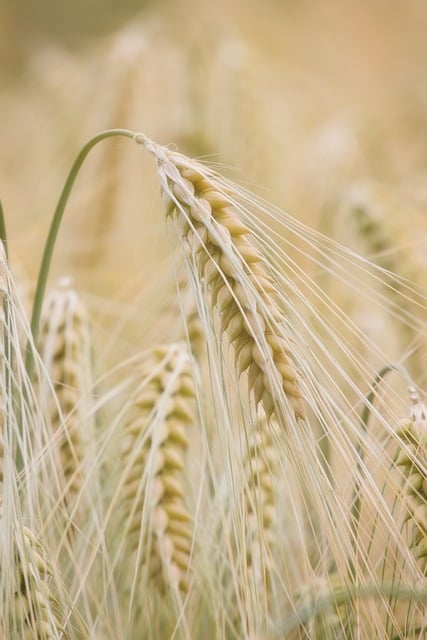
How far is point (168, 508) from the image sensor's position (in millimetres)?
507

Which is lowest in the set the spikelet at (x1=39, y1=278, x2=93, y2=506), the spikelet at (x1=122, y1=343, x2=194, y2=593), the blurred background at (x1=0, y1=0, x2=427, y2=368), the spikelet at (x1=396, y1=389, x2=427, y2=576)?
the spikelet at (x1=396, y1=389, x2=427, y2=576)

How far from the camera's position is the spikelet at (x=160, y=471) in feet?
1.62

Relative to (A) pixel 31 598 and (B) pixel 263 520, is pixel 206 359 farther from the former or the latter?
(A) pixel 31 598

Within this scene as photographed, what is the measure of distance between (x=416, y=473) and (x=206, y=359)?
0.79 feet

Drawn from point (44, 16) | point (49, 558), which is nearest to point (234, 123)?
point (49, 558)

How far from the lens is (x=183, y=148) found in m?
1.01

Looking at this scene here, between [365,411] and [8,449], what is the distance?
214 millimetres

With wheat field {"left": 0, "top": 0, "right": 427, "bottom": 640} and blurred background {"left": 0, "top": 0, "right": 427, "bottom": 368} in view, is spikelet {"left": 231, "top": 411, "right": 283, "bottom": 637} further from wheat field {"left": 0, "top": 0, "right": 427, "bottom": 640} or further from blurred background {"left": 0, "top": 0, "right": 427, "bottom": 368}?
blurred background {"left": 0, "top": 0, "right": 427, "bottom": 368}

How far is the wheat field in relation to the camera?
391 millimetres

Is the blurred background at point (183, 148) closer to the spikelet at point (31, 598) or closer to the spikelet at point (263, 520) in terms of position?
the spikelet at point (263, 520)

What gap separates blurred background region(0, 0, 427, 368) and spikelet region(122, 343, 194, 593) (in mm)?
158

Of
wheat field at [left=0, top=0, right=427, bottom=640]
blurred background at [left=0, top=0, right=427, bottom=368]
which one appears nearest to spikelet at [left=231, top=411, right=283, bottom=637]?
wheat field at [left=0, top=0, right=427, bottom=640]

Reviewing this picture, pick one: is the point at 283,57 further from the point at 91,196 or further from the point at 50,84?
the point at 91,196

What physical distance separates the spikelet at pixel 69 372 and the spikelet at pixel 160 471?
1.1 inches
